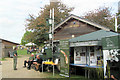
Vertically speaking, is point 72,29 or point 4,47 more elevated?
point 72,29

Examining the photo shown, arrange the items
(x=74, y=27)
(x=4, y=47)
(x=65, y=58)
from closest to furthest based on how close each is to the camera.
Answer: (x=65, y=58), (x=74, y=27), (x=4, y=47)

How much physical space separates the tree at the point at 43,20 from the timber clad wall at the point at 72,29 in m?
7.51

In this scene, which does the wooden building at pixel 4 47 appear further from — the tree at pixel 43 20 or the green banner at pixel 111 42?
the green banner at pixel 111 42

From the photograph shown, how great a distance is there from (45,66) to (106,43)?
615cm

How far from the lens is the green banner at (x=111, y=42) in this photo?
16.9ft

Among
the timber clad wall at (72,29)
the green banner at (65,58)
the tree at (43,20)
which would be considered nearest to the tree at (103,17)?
the tree at (43,20)

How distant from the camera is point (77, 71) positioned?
9.52 metres

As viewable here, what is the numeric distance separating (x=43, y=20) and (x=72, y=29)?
997 centimetres

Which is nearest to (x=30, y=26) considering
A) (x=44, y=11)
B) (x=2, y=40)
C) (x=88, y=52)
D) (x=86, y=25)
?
(x=44, y=11)

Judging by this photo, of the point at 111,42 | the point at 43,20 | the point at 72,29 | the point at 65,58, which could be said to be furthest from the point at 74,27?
the point at 43,20

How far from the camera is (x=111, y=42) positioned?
541 cm

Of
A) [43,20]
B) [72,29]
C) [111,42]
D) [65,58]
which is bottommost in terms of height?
[65,58]

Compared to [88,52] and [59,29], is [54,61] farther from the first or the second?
[59,29]

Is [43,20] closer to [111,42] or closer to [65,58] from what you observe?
[65,58]
